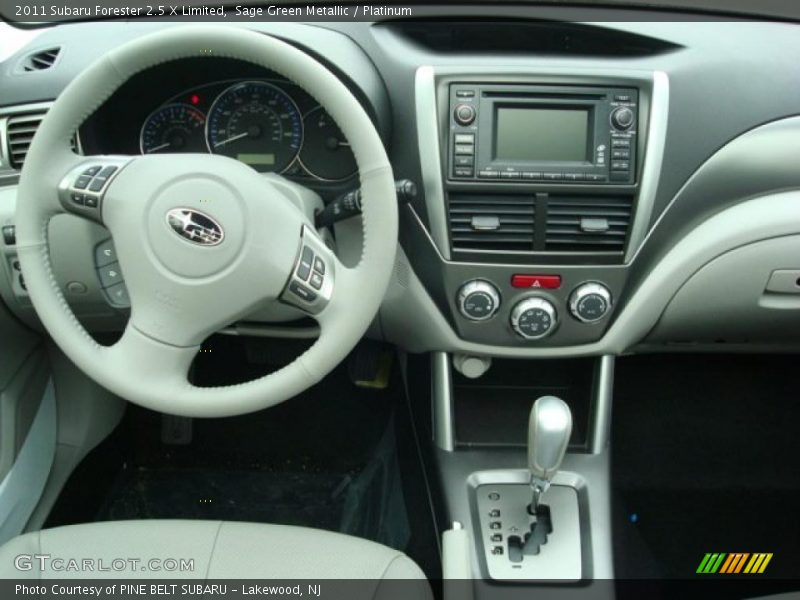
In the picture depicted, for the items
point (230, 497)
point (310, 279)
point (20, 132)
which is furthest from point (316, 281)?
point (230, 497)

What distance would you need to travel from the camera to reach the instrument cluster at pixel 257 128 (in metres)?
1.46

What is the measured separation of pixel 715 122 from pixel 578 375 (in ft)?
1.92

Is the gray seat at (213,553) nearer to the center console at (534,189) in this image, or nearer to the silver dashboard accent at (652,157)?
the center console at (534,189)

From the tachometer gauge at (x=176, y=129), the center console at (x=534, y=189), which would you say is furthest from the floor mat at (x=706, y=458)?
the tachometer gauge at (x=176, y=129)

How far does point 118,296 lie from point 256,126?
0.39 meters

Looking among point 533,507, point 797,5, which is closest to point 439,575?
point 533,507

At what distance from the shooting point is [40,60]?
4.89ft

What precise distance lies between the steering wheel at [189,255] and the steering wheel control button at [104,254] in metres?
0.22

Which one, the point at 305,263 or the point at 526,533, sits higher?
the point at 305,263

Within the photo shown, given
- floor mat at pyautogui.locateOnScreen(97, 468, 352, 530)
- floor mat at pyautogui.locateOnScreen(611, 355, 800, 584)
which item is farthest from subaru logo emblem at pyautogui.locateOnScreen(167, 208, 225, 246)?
floor mat at pyautogui.locateOnScreen(611, 355, 800, 584)

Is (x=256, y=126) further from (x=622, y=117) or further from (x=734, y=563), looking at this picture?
(x=734, y=563)

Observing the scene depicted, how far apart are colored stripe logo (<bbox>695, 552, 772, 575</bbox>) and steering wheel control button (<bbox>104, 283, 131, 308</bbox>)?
1.42 m

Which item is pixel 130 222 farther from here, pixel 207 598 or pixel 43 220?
pixel 207 598

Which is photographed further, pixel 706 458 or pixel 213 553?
pixel 706 458
